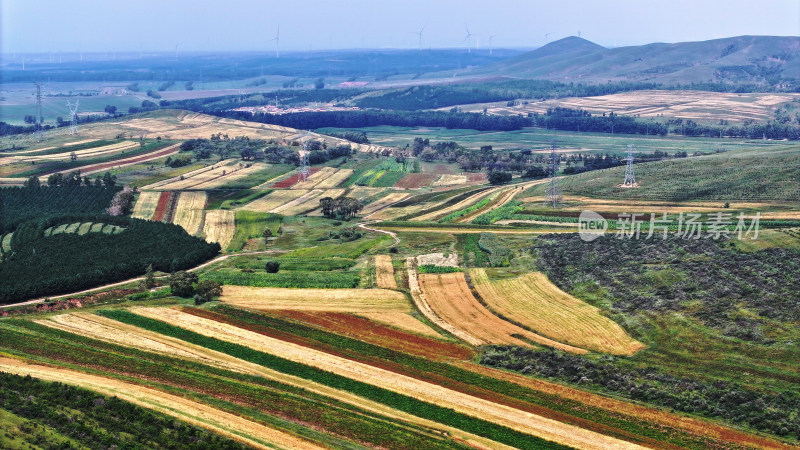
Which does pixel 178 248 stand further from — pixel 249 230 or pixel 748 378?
pixel 748 378

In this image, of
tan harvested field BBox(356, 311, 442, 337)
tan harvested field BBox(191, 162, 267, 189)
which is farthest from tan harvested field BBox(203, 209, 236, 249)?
tan harvested field BBox(356, 311, 442, 337)

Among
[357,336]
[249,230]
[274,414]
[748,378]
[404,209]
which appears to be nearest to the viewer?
[274,414]

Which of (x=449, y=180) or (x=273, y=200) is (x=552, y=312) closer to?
(x=273, y=200)

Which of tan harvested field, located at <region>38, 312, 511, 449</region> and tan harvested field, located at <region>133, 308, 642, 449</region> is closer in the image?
tan harvested field, located at <region>133, 308, 642, 449</region>

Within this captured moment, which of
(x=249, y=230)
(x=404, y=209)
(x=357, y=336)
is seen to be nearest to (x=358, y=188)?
(x=404, y=209)

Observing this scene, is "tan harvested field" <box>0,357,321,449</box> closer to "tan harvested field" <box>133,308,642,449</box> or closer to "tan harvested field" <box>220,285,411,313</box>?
"tan harvested field" <box>133,308,642,449</box>

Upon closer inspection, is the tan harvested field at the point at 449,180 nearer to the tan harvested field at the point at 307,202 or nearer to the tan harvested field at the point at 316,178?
the tan harvested field at the point at 307,202
